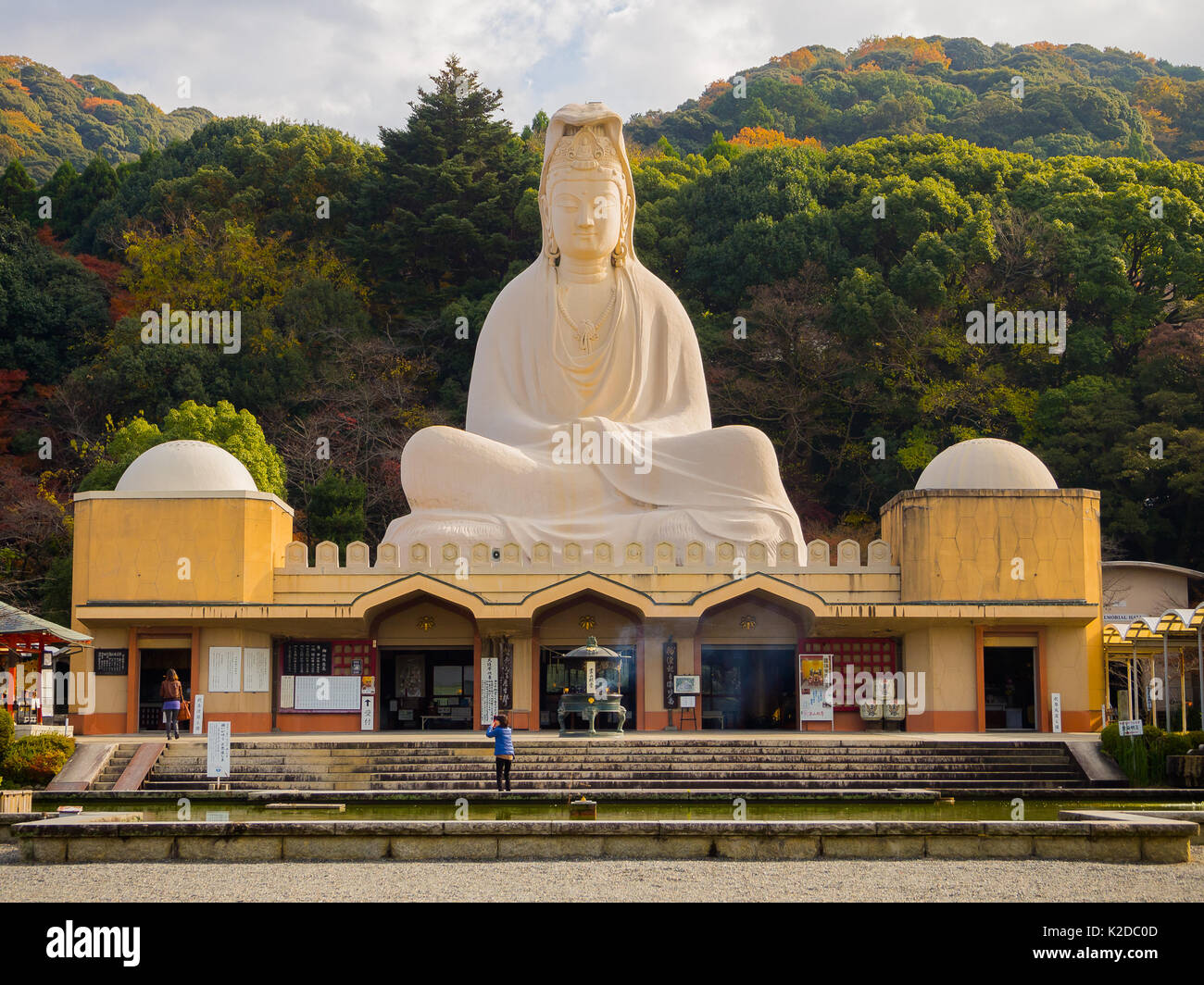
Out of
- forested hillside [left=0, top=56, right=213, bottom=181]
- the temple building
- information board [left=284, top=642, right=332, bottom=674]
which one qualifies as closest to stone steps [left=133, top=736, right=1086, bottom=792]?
the temple building

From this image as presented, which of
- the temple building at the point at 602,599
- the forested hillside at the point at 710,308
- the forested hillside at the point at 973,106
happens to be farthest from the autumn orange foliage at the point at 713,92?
the temple building at the point at 602,599

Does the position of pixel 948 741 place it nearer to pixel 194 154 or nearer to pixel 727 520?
pixel 727 520

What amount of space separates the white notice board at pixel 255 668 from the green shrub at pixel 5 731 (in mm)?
4842

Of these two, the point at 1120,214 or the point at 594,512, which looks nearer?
the point at 594,512

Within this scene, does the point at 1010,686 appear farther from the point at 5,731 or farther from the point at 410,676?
the point at 5,731

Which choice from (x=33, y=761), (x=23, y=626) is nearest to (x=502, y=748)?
(x=33, y=761)

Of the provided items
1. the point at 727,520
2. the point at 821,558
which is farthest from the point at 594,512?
the point at 821,558

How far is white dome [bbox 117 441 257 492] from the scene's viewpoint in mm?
23594

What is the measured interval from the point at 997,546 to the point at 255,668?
11.7 m

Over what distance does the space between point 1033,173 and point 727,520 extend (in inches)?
795

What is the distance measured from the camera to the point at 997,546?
23.1 meters

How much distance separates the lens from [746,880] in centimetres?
1029

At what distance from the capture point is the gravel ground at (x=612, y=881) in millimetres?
9664

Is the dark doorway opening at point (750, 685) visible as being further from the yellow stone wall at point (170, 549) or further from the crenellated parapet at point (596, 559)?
the yellow stone wall at point (170, 549)
